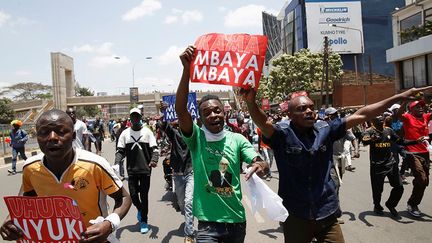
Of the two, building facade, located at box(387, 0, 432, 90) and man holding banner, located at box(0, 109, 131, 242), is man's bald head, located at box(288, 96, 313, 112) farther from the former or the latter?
building facade, located at box(387, 0, 432, 90)

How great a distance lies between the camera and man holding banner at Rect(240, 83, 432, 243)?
3.33 m

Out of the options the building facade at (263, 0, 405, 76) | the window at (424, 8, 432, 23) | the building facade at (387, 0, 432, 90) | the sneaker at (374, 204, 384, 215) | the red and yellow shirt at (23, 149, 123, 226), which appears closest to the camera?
the red and yellow shirt at (23, 149, 123, 226)

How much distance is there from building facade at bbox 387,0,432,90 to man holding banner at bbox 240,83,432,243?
1134 inches

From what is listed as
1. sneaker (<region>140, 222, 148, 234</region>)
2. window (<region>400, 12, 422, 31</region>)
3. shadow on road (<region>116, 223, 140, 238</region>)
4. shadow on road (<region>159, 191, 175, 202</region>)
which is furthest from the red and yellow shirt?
window (<region>400, 12, 422, 31</region>)

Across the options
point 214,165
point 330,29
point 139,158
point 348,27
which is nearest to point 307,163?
point 214,165

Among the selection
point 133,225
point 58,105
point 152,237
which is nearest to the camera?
point 152,237

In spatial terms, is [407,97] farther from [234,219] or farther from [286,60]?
[286,60]

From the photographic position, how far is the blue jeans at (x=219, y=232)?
319 centimetres

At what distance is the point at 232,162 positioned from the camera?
3.38m

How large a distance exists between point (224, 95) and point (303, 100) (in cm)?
7363

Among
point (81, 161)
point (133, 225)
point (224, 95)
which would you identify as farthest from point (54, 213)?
point (224, 95)

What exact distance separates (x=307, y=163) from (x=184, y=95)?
1.13 m

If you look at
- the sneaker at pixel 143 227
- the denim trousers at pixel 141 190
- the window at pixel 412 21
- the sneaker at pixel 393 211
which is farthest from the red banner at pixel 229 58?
the window at pixel 412 21

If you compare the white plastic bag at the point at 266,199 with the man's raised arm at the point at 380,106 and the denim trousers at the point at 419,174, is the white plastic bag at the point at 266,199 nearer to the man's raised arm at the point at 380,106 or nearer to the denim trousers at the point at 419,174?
the man's raised arm at the point at 380,106
